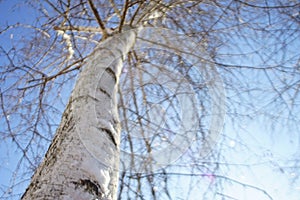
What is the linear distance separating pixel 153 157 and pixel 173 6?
161cm

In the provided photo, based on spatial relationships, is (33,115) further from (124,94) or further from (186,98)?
(186,98)

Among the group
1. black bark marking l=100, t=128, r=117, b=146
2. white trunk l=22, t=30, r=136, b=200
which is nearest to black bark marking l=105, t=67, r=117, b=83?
white trunk l=22, t=30, r=136, b=200

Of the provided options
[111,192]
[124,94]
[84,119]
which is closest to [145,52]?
[124,94]

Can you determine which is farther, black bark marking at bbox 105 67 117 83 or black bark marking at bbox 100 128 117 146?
black bark marking at bbox 105 67 117 83

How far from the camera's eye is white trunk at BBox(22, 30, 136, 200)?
0.88 metres

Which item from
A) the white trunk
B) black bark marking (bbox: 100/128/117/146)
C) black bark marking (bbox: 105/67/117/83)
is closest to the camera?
the white trunk

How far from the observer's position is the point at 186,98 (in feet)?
5.57

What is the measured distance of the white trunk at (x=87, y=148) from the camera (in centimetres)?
88

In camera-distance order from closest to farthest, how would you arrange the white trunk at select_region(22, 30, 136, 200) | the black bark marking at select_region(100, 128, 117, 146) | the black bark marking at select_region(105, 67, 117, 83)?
the white trunk at select_region(22, 30, 136, 200) → the black bark marking at select_region(100, 128, 117, 146) → the black bark marking at select_region(105, 67, 117, 83)

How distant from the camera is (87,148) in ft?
3.28

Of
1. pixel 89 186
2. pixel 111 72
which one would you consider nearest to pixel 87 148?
pixel 89 186

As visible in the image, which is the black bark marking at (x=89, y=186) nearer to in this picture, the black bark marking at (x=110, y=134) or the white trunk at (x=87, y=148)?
the white trunk at (x=87, y=148)

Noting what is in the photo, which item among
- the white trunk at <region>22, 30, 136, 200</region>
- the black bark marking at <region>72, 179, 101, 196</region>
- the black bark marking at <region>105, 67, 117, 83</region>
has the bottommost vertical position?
the black bark marking at <region>72, 179, 101, 196</region>

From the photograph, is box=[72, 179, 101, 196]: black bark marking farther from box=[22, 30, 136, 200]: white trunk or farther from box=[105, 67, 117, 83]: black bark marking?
box=[105, 67, 117, 83]: black bark marking
